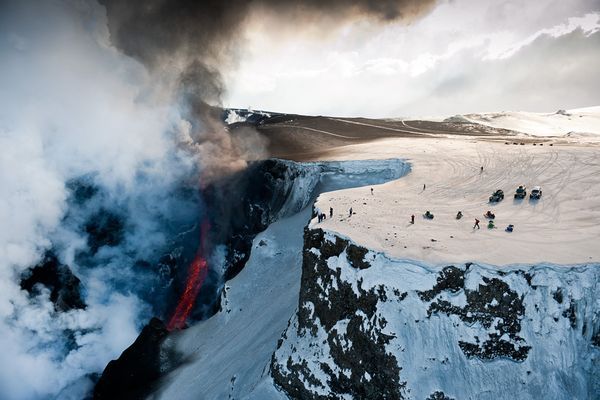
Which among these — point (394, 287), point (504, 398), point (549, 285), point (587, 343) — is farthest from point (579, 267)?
point (394, 287)

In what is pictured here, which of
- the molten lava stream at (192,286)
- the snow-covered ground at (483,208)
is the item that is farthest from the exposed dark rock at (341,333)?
the molten lava stream at (192,286)

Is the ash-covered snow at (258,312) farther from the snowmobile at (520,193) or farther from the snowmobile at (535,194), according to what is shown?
the snowmobile at (535,194)

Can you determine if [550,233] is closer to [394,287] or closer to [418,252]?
[418,252]

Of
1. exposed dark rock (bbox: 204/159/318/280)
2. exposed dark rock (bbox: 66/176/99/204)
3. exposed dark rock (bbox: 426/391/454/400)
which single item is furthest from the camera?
exposed dark rock (bbox: 204/159/318/280)

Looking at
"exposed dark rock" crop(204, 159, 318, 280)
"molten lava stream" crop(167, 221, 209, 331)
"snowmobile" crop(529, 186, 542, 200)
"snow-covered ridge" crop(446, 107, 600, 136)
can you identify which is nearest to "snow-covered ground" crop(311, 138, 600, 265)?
"snowmobile" crop(529, 186, 542, 200)

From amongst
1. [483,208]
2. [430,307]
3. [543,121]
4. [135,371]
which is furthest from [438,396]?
[543,121]

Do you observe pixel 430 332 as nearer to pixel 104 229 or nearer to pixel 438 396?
pixel 438 396

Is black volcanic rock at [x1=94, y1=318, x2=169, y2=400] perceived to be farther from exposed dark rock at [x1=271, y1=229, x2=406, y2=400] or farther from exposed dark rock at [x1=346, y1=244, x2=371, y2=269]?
exposed dark rock at [x1=346, y1=244, x2=371, y2=269]
